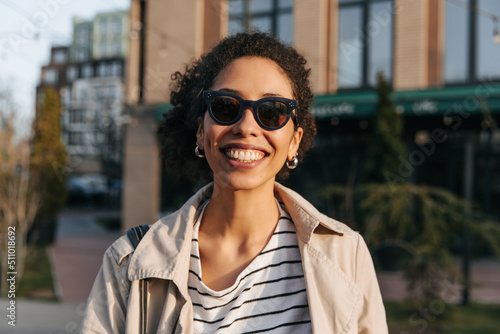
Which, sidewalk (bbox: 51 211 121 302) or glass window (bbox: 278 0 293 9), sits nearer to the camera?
sidewalk (bbox: 51 211 121 302)

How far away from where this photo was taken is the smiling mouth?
163cm

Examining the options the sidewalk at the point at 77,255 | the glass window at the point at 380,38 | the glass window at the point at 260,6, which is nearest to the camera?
the sidewalk at the point at 77,255

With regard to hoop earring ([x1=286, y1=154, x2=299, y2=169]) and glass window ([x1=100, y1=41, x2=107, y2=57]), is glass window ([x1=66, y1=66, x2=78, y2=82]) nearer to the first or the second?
glass window ([x1=100, y1=41, x2=107, y2=57])

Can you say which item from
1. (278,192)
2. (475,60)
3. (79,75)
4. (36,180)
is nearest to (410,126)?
(475,60)

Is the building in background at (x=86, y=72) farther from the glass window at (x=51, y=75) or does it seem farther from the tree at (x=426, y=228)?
the tree at (x=426, y=228)

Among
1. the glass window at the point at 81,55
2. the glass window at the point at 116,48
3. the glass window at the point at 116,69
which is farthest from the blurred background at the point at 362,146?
the glass window at the point at 81,55

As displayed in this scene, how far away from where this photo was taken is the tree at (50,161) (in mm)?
11477

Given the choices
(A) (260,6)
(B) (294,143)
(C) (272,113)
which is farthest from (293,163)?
(A) (260,6)

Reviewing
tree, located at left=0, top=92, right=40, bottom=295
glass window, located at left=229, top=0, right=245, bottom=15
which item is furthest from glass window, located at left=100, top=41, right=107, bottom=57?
tree, located at left=0, top=92, right=40, bottom=295

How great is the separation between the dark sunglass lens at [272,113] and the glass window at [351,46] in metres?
8.65

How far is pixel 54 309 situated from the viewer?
654 cm

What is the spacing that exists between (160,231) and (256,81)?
0.62m

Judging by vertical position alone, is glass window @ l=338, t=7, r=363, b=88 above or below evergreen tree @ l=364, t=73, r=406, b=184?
above

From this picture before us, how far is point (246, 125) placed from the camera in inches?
64.6
